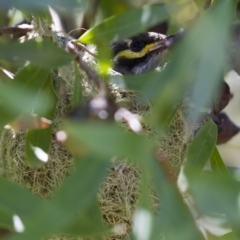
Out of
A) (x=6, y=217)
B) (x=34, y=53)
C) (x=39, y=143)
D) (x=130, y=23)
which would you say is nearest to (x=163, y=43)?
(x=39, y=143)

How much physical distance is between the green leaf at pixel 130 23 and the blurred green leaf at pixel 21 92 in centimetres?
21

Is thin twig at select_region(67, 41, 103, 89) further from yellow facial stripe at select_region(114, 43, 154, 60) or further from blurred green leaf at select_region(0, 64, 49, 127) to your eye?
yellow facial stripe at select_region(114, 43, 154, 60)

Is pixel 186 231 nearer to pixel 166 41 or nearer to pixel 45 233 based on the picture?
pixel 45 233

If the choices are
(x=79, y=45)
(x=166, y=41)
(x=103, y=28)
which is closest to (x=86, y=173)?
(x=103, y=28)

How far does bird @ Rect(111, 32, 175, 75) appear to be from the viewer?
2.55 m

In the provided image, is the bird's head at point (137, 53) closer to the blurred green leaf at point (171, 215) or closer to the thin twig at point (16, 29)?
the thin twig at point (16, 29)

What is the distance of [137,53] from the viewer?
2654 mm

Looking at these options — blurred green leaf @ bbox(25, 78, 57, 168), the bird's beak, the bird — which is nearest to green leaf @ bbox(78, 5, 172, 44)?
blurred green leaf @ bbox(25, 78, 57, 168)

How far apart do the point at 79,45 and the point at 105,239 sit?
55cm

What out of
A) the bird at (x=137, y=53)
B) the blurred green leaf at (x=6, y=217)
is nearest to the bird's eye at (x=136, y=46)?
the bird at (x=137, y=53)

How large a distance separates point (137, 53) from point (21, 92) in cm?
154

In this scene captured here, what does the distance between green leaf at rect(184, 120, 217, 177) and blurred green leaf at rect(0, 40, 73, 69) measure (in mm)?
345

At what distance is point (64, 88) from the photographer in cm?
207

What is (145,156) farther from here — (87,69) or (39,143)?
(39,143)
